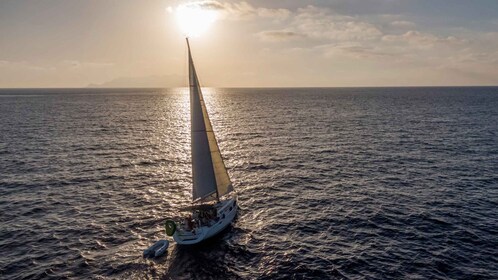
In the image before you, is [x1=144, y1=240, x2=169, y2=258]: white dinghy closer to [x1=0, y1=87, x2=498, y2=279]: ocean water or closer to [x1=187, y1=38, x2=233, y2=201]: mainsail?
[x1=0, y1=87, x2=498, y2=279]: ocean water

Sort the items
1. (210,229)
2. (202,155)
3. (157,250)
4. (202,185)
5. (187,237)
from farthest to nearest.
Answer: (202,185) → (202,155) → (210,229) → (187,237) → (157,250)

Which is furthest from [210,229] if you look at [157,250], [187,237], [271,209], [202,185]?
[271,209]

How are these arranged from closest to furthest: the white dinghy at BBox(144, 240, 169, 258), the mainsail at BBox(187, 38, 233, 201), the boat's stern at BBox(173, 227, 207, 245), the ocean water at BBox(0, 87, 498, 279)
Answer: the ocean water at BBox(0, 87, 498, 279) → the white dinghy at BBox(144, 240, 169, 258) → the boat's stern at BBox(173, 227, 207, 245) → the mainsail at BBox(187, 38, 233, 201)

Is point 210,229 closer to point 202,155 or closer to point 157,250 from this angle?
point 157,250

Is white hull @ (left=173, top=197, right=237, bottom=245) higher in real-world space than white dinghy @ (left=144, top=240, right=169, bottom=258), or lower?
higher

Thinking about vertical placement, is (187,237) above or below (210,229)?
below

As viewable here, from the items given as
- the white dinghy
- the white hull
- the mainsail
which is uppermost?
the mainsail

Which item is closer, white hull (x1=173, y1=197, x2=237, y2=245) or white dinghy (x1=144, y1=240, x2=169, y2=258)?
white dinghy (x1=144, y1=240, x2=169, y2=258)

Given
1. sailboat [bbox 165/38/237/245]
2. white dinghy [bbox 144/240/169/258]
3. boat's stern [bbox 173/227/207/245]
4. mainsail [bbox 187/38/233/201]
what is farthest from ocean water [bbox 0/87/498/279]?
mainsail [bbox 187/38/233/201]
